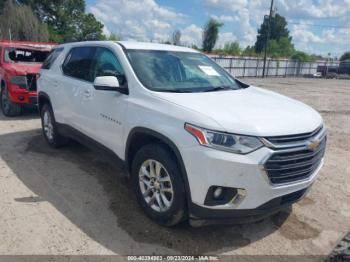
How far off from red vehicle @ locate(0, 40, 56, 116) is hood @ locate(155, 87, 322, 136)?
5218 millimetres

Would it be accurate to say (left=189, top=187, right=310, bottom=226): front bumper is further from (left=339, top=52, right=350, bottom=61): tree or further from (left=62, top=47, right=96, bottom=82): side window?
(left=339, top=52, right=350, bottom=61): tree

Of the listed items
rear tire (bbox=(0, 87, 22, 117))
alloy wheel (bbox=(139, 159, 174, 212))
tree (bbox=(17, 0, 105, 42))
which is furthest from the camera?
tree (bbox=(17, 0, 105, 42))

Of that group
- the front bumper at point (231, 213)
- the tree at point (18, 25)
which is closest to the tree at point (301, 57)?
the tree at point (18, 25)

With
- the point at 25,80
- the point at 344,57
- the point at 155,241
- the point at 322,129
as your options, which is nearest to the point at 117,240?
the point at 155,241

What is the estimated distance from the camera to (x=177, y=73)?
3930 mm

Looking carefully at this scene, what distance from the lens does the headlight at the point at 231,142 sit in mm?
2717

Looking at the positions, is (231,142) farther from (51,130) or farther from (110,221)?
(51,130)

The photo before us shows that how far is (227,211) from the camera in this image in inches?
111

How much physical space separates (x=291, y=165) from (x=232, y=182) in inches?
22.7

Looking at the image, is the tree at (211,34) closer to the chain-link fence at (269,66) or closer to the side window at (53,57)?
the chain-link fence at (269,66)

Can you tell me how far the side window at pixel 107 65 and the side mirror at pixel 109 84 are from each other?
0.48ft

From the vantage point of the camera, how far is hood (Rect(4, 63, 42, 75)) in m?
7.78

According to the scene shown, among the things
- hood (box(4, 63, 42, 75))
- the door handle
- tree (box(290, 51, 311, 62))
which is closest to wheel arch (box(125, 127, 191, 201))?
the door handle

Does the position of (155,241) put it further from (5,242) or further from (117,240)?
(5,242)
